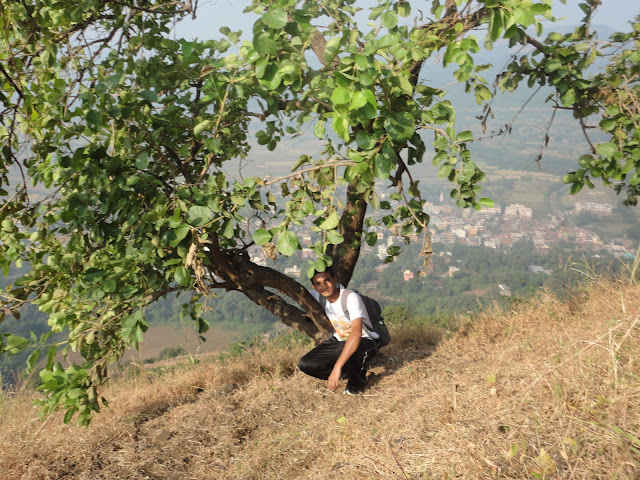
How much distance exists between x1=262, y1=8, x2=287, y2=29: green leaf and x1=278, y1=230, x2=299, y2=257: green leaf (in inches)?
36.4

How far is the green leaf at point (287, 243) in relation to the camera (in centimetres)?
223

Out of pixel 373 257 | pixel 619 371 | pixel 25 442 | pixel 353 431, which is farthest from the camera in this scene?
pixel 373 257

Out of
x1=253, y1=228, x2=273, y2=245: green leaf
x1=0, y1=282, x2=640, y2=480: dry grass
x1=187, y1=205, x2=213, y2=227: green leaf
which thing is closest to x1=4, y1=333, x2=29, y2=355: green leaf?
x1=0, y1=282, x2=640, y2=480: dry grass

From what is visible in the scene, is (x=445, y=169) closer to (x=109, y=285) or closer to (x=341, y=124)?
(x=341, y=124)

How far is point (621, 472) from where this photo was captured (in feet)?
6.08

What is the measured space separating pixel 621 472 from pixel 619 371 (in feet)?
3.04

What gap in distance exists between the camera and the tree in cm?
235

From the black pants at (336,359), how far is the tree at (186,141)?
46.8 inches

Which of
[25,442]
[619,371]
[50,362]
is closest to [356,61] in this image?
[619,371]

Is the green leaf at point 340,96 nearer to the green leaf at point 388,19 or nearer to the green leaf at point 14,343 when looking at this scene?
the green leaf at point 388,19

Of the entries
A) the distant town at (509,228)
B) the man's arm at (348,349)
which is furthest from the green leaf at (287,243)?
the distant town at (509,228)

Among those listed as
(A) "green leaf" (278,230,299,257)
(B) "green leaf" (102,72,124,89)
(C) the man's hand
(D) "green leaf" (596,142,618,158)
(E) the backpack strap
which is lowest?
(C) the man's hand

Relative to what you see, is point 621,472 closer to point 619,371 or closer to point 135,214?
point 619,371

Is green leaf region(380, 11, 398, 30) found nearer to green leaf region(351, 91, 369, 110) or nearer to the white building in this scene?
green leaf region(351, 91, 369, 110)
